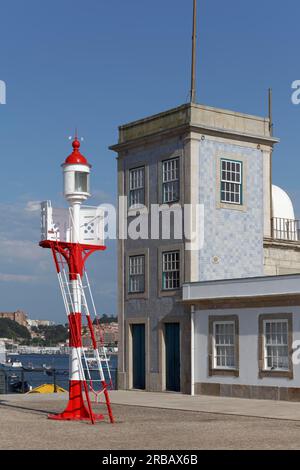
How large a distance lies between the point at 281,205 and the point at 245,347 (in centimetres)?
1140

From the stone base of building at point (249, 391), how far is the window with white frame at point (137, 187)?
7.77m

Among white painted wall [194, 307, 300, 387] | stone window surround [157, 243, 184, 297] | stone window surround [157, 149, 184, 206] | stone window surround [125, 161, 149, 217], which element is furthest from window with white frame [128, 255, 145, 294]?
white painted wall [194, 307, 300, 387]

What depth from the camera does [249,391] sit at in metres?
29.0

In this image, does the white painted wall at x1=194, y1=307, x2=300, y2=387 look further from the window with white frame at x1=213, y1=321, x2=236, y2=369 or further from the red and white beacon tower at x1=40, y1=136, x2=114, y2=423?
Result: the red and white beacon tower at x1=40, y1=136, x2=114, y2=423

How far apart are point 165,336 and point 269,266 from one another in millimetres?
5163

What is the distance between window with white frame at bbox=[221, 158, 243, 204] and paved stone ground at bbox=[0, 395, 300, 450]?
1154 centimetres

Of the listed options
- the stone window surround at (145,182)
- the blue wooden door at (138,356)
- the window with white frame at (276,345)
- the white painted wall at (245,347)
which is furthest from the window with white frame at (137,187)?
the window with white frame at (276,345)

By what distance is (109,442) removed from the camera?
16.1m

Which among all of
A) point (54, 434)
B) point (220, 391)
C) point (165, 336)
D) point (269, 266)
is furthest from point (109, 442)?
point (269, 266)

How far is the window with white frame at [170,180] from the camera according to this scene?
107 feet

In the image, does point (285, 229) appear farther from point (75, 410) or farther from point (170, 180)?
point (75, 410)

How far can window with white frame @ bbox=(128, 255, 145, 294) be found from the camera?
34.3 metres
